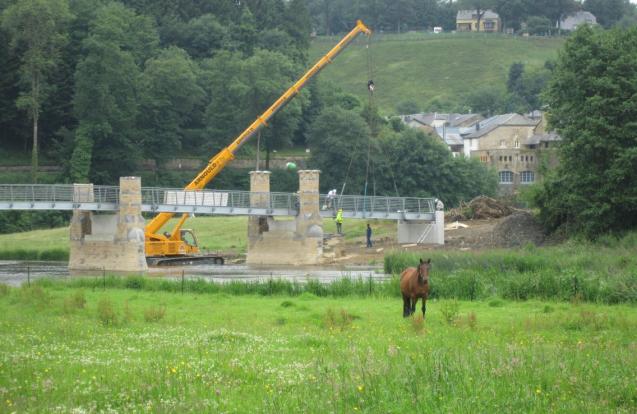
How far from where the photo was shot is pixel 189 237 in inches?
2982

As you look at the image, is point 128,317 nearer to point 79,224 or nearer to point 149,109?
point 79,224

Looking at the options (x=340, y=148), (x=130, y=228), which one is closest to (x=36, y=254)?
(x=130, y=228)

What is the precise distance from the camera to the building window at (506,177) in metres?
132

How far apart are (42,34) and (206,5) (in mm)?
41086

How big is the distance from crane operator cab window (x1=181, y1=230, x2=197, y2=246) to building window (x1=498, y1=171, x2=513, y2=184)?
62.0m

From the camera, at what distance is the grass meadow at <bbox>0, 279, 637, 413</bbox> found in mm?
19047

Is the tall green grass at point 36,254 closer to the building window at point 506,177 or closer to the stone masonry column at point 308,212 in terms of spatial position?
the stone masonry column at point 308,212

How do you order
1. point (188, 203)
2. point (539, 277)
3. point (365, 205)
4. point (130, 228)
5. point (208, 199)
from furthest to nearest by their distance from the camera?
point (365, 205), point (188, 203), point (208, 199), point (130, 228), point (539, 277)

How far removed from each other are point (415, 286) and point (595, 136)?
32101 millimetres

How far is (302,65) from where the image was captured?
128 m

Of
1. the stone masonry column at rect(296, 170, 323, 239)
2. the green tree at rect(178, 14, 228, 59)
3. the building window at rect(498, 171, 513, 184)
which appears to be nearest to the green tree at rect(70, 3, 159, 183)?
the green tree at rect(178, 14, 228, 59)

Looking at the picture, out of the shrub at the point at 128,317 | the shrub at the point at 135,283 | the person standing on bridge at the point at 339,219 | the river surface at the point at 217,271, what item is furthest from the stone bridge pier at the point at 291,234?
the shrub at the point at 128,317

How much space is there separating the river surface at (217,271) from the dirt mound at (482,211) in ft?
53.7

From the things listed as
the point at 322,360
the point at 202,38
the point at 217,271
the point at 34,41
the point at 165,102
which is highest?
the point at 202,38
